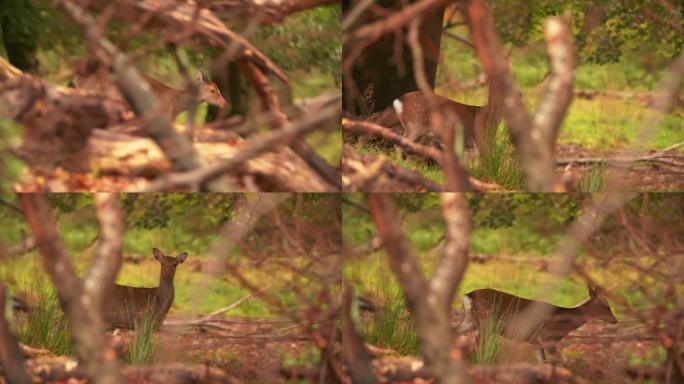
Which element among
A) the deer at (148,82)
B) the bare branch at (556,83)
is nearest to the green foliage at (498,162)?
the bare branch at (556,83)

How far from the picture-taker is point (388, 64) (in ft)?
14.7

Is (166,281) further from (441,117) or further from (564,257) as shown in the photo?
(564,257)

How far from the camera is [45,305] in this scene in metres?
4.62

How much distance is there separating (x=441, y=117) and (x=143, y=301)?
148 centimetres

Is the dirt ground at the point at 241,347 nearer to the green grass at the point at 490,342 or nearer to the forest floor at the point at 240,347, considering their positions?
the forest floor at the point at 240,347

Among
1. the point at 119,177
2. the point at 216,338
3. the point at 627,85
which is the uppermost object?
the point at 627,85

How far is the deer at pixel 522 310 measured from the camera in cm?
465

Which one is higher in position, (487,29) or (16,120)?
(487,29)

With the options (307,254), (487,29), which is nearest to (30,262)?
(307,254)

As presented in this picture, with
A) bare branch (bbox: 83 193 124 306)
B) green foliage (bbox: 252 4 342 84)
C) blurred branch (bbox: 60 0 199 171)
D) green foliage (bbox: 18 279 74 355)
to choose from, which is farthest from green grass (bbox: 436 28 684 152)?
green foliage (bbox: 18 279 74 355)

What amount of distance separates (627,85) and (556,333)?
1111 millimetres

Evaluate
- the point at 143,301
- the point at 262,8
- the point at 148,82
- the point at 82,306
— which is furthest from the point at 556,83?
the point at 82,306

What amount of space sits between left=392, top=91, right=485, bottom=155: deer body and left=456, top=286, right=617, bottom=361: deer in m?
0.68

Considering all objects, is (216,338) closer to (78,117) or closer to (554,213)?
(78,117)
